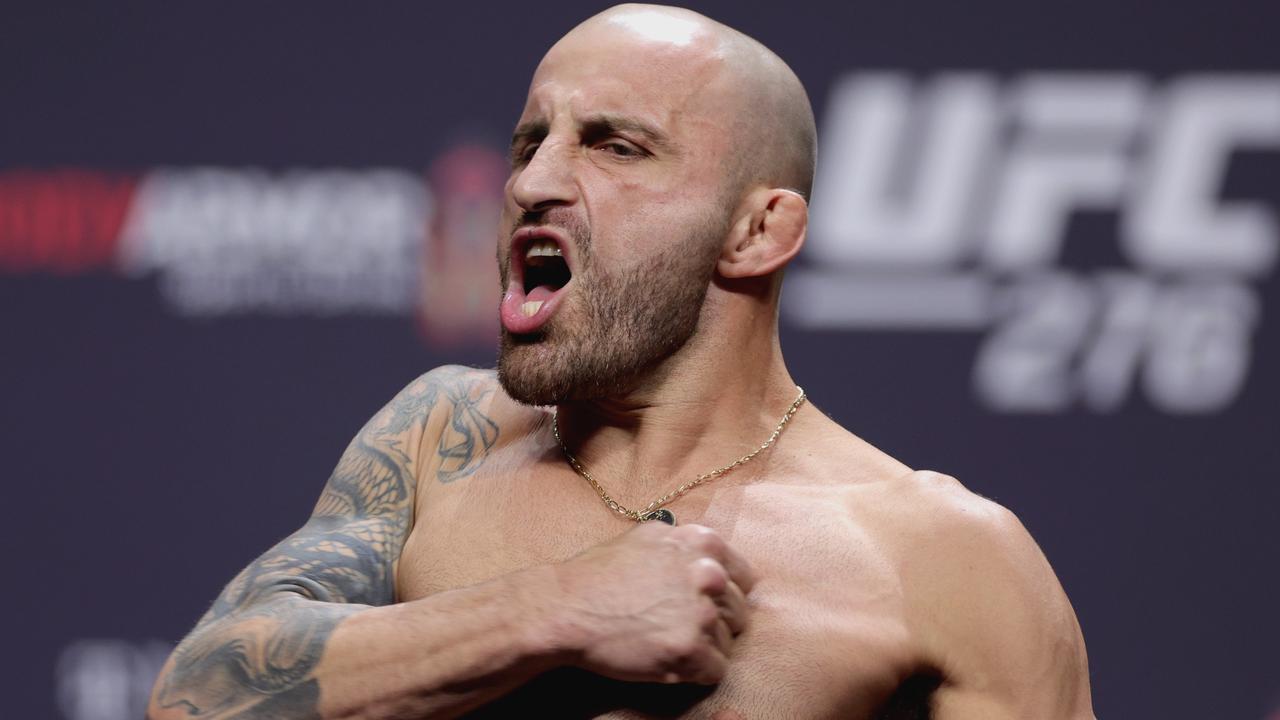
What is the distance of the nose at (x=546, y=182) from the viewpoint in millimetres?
1647

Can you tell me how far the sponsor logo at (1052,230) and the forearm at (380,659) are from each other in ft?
6.05

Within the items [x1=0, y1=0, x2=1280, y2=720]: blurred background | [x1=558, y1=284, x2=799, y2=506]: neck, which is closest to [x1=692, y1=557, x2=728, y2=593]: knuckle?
[x1=558, y1=284, x2=799, y2=506]: neck

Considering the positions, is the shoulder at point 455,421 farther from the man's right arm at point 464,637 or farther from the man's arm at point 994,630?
the man's arm at point 994,630

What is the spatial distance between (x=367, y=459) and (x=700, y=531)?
1.55ft

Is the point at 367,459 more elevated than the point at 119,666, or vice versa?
the point at 367,459

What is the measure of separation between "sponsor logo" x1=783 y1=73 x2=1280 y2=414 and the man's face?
1516mm

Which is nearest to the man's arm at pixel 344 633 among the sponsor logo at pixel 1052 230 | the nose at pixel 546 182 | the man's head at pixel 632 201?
the man's head at pixel 632 201

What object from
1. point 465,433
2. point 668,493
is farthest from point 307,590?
point 668,493

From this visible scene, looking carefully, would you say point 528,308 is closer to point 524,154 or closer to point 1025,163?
point 524,154

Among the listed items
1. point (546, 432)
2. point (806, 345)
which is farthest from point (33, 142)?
point (546, 432)

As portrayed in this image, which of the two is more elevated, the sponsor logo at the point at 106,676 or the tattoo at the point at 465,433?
the tattoo at the point at 465,433

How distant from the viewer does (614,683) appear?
1.55 m

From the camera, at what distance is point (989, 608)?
159cm

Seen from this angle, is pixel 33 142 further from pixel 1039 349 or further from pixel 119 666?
pixel 1039 349
